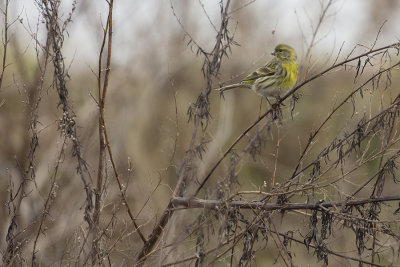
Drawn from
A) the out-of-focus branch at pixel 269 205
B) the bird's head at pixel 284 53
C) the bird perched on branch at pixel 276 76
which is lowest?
the out-of-focus branch at pixel 269 205

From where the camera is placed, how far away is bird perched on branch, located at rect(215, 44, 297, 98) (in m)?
5.77

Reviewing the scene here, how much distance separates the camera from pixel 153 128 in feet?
44.3

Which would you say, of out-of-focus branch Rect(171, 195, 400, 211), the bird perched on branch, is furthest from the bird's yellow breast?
out-of-focus branch Rect(171, 195, 400, 211)

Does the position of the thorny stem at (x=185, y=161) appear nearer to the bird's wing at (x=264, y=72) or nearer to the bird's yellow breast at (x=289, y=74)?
the bird's yellow breast at (x=289, y=74)

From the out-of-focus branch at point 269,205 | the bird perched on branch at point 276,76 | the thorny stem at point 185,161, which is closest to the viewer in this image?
the out-of-focus branch at point 269,205

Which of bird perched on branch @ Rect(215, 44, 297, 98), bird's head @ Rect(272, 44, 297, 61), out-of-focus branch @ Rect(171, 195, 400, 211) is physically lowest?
out-of-focus branch @ Rect(171, 195, 400, 211)

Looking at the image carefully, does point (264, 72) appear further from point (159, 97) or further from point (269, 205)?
point (159, 97)

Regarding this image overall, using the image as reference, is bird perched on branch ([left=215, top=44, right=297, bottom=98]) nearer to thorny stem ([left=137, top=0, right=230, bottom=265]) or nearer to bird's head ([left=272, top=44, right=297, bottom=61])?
bird's head ([left=272, top=44, right=297, bottom=61])

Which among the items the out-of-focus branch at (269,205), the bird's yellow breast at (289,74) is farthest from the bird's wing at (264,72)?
the out-of-focus branch at (269,205)

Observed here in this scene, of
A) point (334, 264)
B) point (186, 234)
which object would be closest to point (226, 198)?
point (186, 234)

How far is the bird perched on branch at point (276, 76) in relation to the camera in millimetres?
5773

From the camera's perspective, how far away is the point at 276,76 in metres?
5.93

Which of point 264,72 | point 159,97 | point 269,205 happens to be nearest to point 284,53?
point 264,72

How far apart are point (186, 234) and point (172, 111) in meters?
10.2
